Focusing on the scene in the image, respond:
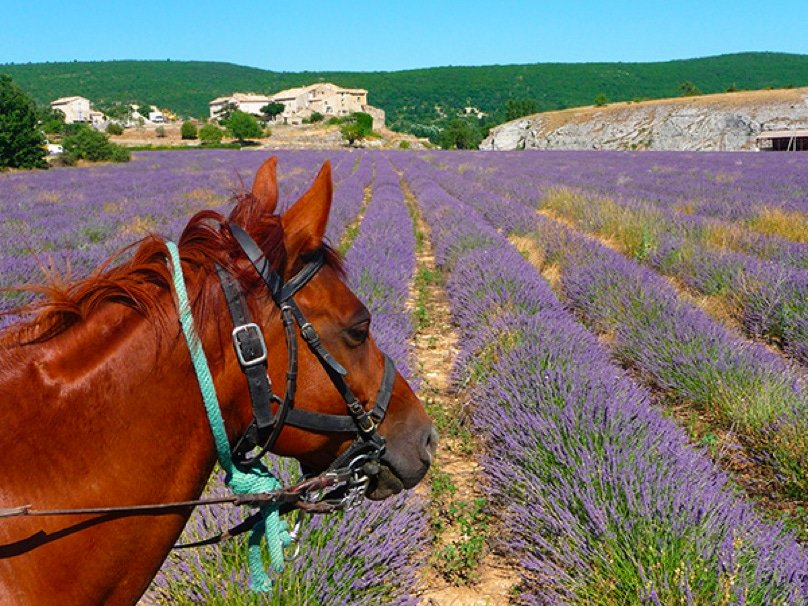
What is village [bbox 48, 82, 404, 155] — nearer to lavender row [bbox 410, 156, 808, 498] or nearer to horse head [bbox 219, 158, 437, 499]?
lavender row [bbox 410, 156, 808, 498]

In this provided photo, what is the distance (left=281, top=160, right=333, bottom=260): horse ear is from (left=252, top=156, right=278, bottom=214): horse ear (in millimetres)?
86

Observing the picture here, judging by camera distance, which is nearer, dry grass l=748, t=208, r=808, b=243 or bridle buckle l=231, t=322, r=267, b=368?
bridle buckle l=231, t=322, r=267, b=368

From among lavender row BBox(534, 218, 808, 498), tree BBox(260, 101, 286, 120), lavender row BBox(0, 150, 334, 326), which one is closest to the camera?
lavender row BBox(534, 218, 808, 498)

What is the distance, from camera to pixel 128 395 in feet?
3.73

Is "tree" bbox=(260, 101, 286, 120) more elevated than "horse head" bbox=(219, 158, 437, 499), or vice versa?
"tree" bbox=(260, 101, 286, 120)

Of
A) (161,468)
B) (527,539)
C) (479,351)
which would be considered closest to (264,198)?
(161,468)

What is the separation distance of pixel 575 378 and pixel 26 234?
7.19 meters

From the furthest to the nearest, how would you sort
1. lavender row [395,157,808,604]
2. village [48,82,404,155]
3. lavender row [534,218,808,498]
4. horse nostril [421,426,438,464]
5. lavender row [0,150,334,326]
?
village [48,82,404,155], lavender row [0,150,334,326], lavender row [534,218,808,498], lavender row [395,157,808,604], horse nostril [421,426,438,464]

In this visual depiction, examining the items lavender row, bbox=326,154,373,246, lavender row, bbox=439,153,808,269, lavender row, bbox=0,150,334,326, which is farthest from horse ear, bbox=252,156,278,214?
lavender row, bbox=439,153,808,269

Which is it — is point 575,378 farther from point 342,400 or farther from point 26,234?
point 26,234

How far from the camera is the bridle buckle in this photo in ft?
3.68

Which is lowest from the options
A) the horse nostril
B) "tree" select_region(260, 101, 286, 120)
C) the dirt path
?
the dirt path

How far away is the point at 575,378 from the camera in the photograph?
3373 mm

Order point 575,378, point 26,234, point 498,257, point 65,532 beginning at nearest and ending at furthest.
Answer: point 65,532, point 575,378, point 498,257, point 26,234
